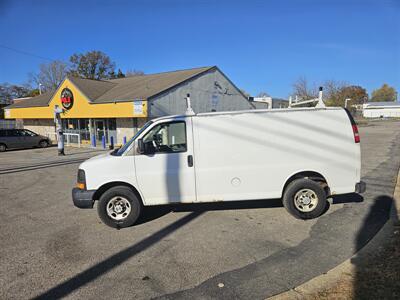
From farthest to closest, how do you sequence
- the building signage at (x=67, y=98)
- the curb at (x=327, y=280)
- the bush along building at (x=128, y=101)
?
the building signage at (x=67, y=98) < the bush along building at (x=128, y=101) < the curb at (x=327, y=280)

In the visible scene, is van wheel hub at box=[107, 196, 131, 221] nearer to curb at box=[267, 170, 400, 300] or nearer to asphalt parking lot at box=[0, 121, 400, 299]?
asphalt parking lot at box=[0, 121, 400, 299]

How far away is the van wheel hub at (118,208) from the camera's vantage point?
A: 5234mm

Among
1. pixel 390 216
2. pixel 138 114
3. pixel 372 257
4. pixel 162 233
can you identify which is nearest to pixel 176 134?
pixel 162 233

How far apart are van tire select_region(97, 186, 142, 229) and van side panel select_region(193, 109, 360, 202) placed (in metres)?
1.20

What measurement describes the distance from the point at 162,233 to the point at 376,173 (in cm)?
Answer: 786

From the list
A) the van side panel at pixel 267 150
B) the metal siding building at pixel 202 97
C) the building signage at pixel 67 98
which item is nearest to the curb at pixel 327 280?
the van side panel at pixel 267 150

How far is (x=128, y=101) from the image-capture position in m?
20.1

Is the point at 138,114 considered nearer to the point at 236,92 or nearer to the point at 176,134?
the point at 236,92

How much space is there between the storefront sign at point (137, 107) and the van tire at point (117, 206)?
14821mm

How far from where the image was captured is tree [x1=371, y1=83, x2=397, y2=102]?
388 feet

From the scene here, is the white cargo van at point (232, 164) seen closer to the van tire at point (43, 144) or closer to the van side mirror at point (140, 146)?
the van side mirror at point (140, 146)

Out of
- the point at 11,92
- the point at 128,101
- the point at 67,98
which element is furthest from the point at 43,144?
the point at 11,92

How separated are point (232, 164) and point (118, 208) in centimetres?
227

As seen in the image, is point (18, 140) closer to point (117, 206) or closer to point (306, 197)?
point (117, 206)
